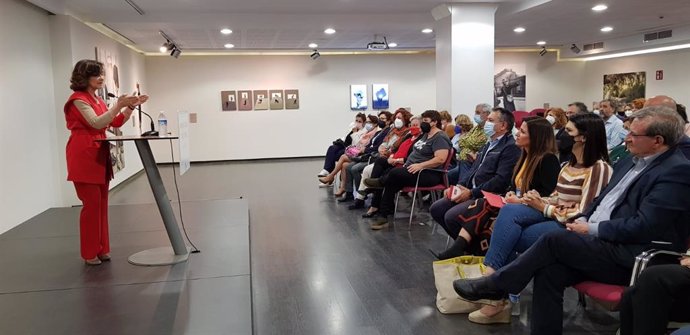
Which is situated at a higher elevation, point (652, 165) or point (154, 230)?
point (652, 165)

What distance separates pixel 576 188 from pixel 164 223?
298 cm

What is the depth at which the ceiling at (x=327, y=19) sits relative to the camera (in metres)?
7.77

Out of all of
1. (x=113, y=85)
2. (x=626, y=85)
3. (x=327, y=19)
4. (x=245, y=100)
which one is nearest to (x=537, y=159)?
(x=327, y=19)

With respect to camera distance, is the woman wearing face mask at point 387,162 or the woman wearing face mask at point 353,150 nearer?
the woman wearing face mask at point 387,162

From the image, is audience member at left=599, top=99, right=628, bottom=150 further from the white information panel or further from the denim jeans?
the white information panel

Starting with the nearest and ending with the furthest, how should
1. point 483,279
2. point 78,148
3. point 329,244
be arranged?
1. point 483,279
2. point 78,148
3. point 329,244

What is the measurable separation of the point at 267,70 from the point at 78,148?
410 inches

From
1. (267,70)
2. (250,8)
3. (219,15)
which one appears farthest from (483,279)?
(267,70)

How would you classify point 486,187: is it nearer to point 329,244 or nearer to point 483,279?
point 483,279

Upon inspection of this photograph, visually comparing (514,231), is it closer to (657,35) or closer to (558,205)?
(558,205)

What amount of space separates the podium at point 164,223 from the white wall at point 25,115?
2337 millimetres

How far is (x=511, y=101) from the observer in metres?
15.6

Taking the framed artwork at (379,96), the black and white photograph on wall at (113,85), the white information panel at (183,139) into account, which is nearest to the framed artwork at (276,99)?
the framed artwork at (379,96)

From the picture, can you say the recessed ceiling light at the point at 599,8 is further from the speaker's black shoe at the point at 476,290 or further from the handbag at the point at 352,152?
the speaker's black shoe at the point at 476,290
